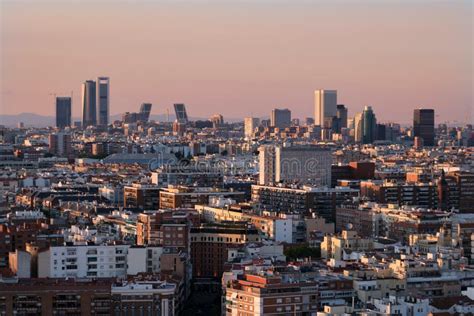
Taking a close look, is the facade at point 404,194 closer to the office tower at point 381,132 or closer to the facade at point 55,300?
the facade at point 55,300

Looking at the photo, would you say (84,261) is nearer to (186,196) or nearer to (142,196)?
(186,196)

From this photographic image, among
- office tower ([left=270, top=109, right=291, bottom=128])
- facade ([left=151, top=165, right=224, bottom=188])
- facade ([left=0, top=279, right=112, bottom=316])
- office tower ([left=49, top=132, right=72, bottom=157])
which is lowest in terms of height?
facade ([left=0, top=279, right=112, bottom=316])

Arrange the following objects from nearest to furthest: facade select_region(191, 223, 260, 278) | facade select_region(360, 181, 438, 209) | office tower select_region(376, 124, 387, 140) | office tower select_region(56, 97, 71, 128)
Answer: facade select_region(191, 223, 260, 278)
facade select_region(360, 181, 438, 209)
office tower select_region(376, 124, 387, 140)
office tower select_region(56, 97, 71, 128)

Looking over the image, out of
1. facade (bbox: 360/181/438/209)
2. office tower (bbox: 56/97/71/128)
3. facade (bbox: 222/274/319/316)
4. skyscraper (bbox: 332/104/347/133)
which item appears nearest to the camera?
facade (bbox: 222/274/319/316)

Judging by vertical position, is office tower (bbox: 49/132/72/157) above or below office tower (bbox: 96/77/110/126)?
below

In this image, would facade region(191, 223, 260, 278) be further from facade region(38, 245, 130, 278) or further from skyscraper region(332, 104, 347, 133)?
skyscraper region(332, 104, 347, 133)

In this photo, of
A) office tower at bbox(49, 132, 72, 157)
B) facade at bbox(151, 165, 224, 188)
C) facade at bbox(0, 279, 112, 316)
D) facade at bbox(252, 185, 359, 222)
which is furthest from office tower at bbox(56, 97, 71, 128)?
facade at bbox(0, 279, 112, 316)

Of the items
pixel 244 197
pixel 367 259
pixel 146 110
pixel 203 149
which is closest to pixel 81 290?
pixel 367 259

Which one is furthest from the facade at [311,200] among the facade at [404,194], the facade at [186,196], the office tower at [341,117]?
the office tower at [341,117]
